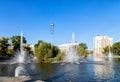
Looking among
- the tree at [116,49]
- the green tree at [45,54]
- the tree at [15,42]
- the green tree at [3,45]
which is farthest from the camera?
the tree at [116,49]

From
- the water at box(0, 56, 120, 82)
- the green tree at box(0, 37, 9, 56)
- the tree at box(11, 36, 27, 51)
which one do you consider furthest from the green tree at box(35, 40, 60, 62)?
the water at box(0, 56, 120, 82)

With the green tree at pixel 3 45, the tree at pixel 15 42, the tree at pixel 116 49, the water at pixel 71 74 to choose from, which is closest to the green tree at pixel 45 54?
the green tree at pixel 3 45

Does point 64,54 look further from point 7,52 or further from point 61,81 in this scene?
point 61,81

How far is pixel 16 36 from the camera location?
12775cm

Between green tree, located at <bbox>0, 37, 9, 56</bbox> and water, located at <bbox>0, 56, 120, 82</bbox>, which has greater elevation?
green tree, located at <bbox>0, 37, 9, 56</bbox>

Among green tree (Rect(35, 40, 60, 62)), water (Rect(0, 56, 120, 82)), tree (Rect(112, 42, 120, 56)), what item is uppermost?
tree (Rect(112, 42, 120, 56))

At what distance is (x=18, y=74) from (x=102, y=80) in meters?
13.9

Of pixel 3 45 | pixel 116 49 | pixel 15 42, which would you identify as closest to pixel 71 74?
pixel 3 45

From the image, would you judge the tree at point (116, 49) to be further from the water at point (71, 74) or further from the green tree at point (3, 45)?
the water at point (71, 74)

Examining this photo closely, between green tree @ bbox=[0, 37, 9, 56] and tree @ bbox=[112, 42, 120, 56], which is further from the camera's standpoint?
tree @ bbox=[112, 42, 120, 56]

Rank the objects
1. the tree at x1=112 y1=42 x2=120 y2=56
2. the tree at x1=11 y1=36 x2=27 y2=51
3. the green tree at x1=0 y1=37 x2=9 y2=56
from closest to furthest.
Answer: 1. the green tree at x1=0 y1=37 x2=9 y2=56
2. the tree at x1=11 y1=36 x2=27 y2=51
3. the tree at x1=112 y1=42 x2=120 y2=56

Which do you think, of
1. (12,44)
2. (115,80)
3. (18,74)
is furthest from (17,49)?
(115,80)

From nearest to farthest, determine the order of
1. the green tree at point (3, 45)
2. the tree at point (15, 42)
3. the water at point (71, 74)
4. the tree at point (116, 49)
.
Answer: the water at point (71, 74)
the green tree at point (3, 45)
the tree at point (15, 42)
the tree at point (116, 49)

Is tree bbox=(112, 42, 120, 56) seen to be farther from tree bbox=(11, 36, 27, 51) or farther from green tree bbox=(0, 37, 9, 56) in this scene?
green tree bbox=(0, 37, 9, 56)
